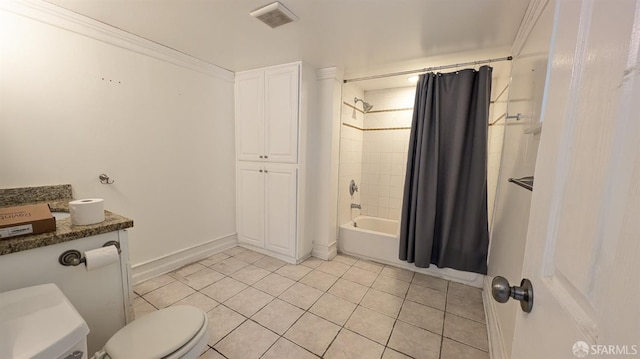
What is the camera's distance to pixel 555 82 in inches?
20.6

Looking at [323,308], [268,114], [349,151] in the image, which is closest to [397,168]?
[349,151]

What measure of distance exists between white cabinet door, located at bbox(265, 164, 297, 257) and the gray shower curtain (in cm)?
118

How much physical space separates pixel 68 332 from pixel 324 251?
2221mm

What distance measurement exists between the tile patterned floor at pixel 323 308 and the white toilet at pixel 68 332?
Result: 49 cm

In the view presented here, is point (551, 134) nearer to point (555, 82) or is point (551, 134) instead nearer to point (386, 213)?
point (555, 82)

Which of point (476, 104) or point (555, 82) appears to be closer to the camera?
point (555, 82)

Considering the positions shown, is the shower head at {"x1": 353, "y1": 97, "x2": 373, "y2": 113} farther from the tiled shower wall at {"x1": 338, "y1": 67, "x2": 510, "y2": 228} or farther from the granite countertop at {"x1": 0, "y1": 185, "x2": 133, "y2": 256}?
the granite countertop at {"x1": 0, "y1": 185, "x2": 133, "y2": 256}

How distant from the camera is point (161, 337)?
990 mm

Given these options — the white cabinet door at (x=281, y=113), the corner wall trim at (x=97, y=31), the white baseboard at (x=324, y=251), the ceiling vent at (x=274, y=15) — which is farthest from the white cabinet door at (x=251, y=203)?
the ceiling vent at (x=274, y=15)

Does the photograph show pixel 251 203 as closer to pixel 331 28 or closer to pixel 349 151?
pixel 349 151

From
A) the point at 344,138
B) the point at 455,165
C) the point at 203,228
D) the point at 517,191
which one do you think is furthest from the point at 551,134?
the point at 203,228

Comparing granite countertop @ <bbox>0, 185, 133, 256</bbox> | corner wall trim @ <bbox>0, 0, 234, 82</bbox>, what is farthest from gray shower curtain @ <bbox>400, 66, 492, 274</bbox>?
corner wall trim @ <bbox>0, 0, 234, 82</bbox>

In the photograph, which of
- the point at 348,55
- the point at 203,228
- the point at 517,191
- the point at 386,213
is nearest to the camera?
the point at 517,191

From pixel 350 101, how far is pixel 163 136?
2.13 meters
